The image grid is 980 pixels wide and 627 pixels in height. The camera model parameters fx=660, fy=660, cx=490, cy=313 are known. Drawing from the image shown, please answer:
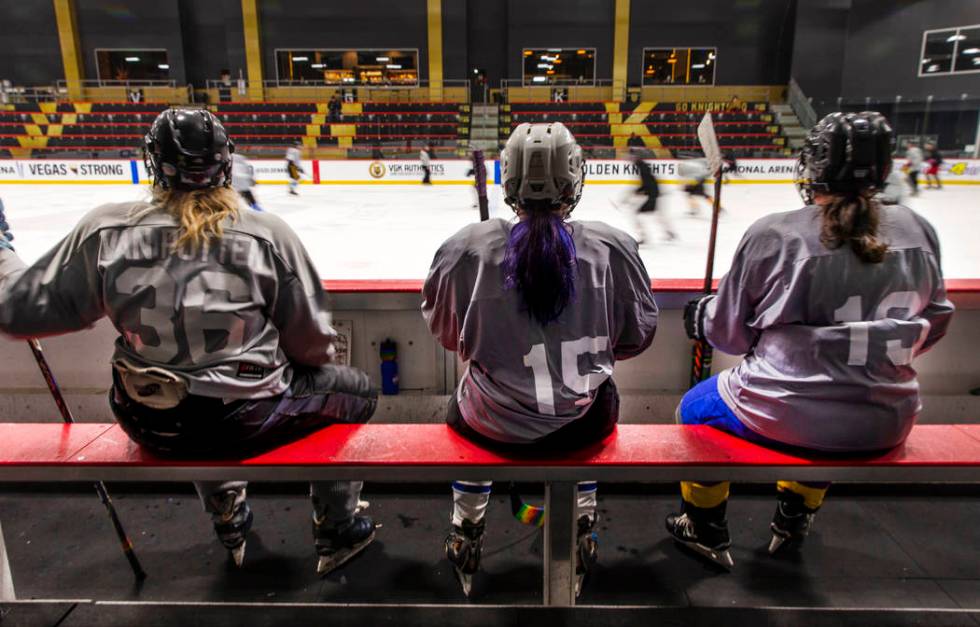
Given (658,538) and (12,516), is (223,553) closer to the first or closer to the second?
(12,516)

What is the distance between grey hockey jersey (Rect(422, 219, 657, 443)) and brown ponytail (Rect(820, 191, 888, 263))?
0.37 meters

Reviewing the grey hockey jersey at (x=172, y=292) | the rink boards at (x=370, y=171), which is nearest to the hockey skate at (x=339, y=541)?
the grey hockey jersey at (x=172, y=292)

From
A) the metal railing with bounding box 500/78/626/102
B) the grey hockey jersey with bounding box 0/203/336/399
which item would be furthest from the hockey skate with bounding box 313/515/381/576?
the metal railing with bounding box 500/78/626/102

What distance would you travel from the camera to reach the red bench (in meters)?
1.37

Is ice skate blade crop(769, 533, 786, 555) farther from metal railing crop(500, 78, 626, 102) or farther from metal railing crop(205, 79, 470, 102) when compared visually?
metal railing crop(205, 79, 470, 102)

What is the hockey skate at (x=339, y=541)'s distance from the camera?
6.01 feet

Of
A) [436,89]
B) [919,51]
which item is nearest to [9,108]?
[436,89]

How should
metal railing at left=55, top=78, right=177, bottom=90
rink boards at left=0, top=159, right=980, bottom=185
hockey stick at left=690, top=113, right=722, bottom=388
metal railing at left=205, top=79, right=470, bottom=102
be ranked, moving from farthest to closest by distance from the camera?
metal railing at left=55, top=78, right=177, bottom=90 < metal railing at left=205, top=79, right=470, bottom=102 < rink boards at left=0, top=159, right=980, bottom=185 < hockey stick at left=690, top=113, right=722, bottom=388

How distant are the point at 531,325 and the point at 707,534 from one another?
0.95 metres

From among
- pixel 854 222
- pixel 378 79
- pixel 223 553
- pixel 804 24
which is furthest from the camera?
pixel 378 79

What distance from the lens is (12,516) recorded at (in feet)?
7.16

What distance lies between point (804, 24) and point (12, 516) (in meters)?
19.4

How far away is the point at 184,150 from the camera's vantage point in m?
1.33

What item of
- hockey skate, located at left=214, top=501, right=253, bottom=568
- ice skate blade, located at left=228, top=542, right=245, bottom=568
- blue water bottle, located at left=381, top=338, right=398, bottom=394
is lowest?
ice skate blade, located at left=228, top=542, right=245, bottom=568
